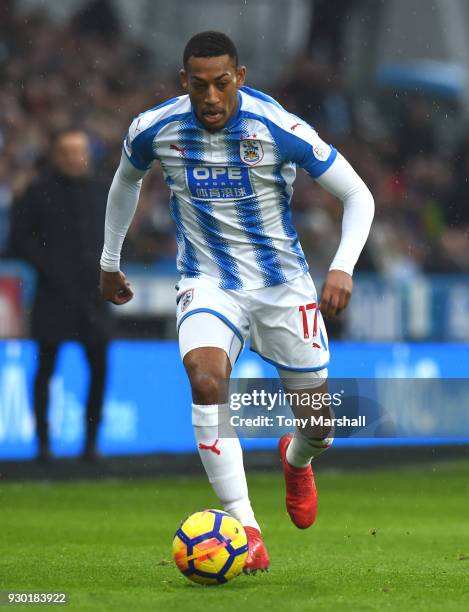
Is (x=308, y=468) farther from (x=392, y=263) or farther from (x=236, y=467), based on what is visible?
(x=392, y=263)

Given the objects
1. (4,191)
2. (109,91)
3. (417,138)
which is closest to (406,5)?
(417,138)

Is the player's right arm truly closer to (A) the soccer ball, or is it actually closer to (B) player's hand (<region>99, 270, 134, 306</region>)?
(B) player's hand (<region>99, 270, 134, 306</region>)

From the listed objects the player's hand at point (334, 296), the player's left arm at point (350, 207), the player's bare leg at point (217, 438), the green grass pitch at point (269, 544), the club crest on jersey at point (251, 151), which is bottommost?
the green grass pitch at point (269, 544)

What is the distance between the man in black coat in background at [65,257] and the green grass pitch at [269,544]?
2.52ft

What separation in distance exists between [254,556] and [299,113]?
12.7 meters

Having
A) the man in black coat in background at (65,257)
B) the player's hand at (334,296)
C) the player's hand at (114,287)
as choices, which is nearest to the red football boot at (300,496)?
the player's hand at (114,287)

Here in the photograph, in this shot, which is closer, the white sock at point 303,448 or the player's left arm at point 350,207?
the player's left arm at point 350,207

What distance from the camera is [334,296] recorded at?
5.15 m

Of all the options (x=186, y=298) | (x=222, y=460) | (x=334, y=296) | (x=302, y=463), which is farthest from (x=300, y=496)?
(x=334, y=296)

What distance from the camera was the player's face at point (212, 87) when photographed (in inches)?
213

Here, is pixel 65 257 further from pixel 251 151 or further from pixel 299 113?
pixel 299 113

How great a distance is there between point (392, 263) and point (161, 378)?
212 inches

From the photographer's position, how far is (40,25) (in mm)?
15883

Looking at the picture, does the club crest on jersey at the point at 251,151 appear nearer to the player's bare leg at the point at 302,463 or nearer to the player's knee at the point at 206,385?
the player's knee at the point at 206,385
